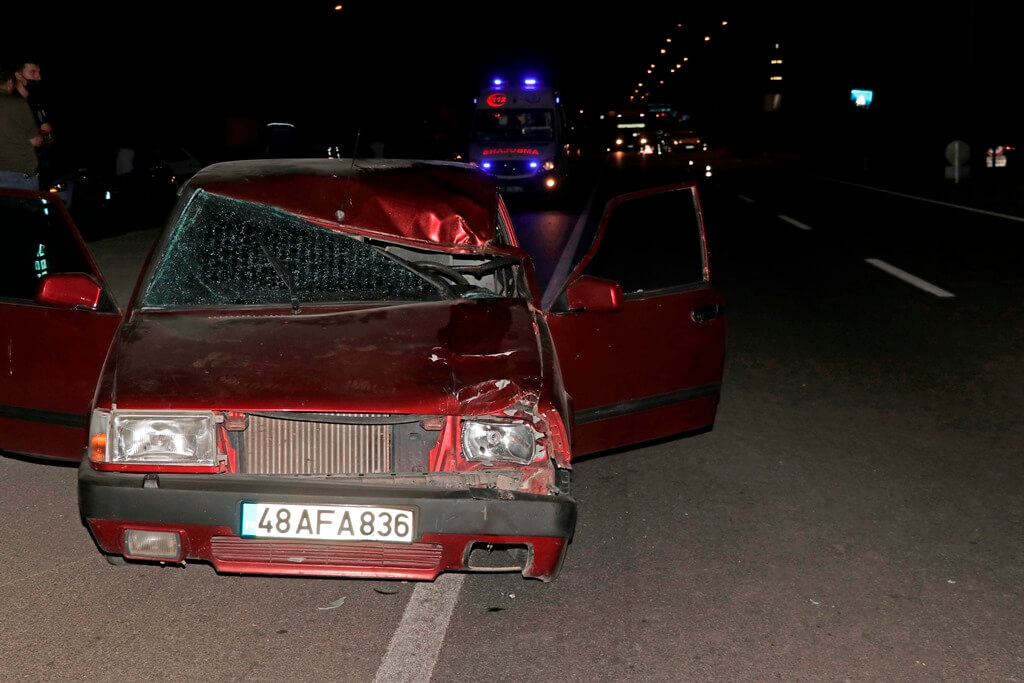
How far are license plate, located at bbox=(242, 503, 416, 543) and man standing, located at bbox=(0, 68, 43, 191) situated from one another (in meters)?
8.08

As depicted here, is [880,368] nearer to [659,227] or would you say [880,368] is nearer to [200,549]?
[200,549]

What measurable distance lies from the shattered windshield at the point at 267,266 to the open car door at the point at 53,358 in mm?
277

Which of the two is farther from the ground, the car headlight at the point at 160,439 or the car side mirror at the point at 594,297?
the car side mirror at the point at 594,297

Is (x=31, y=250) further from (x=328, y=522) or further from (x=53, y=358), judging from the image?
(x=328, y=522)

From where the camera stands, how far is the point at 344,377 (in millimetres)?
4051

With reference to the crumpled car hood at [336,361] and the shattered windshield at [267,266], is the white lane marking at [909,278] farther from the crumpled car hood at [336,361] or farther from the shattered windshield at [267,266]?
the crumpled car hood at [336,361]

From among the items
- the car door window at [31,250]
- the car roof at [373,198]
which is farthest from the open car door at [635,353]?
the car door window at [31,250]

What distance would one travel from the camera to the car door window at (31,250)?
35.9 ft

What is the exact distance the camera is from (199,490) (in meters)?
3.79

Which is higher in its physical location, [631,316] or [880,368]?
[631,316]

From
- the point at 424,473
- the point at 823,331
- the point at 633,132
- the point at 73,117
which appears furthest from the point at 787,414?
the point at 633,132

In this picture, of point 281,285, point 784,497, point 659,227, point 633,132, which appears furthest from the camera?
point 633,132

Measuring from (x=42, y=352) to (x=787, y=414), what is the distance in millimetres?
4143

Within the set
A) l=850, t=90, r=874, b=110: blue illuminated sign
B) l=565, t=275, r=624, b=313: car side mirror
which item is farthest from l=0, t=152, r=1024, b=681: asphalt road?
l=850, t=90, r=874, b=110: blue illuminated sign
